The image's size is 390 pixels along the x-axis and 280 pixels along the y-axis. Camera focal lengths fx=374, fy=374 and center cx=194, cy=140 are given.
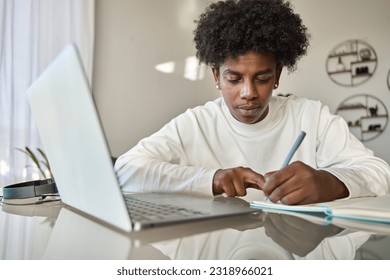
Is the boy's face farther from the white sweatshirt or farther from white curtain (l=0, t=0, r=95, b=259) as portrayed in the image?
white curtain (l=0, t=0, r=95, b=259)

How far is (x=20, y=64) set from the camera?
217 centimetres

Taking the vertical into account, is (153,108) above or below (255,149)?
above

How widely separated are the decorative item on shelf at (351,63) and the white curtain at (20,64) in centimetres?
206

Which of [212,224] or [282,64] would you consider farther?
[282,64]

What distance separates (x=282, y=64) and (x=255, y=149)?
0.28 m

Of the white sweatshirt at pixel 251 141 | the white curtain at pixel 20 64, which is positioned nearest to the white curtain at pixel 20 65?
the white curtain at pixel 20 64

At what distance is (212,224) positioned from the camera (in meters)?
0.44

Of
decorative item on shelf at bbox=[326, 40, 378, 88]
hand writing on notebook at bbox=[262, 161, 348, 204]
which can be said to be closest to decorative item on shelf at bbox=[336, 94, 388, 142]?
decorative item on shelf at bbox=[326, 40, 378, 88]

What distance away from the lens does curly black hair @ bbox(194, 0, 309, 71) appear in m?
1.05

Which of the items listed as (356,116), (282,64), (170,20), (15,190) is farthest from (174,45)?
(15,190)

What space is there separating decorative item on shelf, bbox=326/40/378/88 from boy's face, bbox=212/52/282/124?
2.15 metres

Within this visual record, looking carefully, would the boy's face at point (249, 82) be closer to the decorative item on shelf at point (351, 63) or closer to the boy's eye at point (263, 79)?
the boy's eye at point (263, 79)

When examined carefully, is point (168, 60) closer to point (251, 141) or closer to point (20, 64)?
Result: point (20, 64)

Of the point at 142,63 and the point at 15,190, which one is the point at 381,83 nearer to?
the point at 142,63
